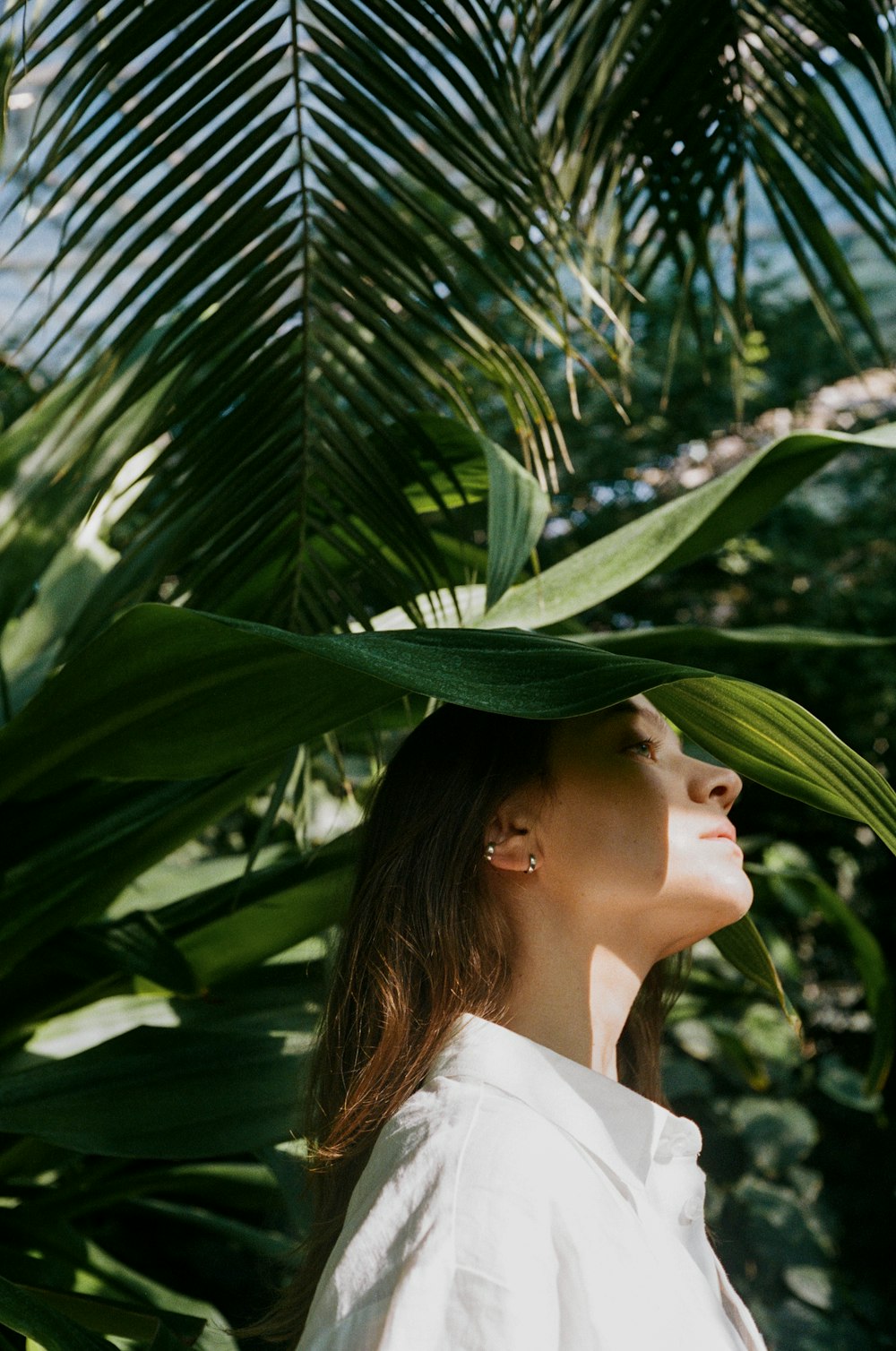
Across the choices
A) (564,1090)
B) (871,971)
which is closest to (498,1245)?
(564,1090)

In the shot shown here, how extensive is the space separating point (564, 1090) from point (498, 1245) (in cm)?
20

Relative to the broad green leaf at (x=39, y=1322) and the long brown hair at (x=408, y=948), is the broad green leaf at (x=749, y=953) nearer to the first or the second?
the long brown hair at (x=408, y=948)

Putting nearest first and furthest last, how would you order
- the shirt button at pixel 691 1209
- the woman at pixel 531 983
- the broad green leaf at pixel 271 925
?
the woman at pixel 531 983
the shirt button at pixel 691 1209
the broad green leaf at pixel 271 925

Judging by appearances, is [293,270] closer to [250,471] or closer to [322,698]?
[250,471]

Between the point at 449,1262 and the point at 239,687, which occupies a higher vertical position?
the point at 239,687

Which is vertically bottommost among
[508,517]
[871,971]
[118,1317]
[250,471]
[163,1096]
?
[871,971]

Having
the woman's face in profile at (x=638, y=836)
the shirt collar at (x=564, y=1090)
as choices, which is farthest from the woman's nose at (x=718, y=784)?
the shirt collar at (x=564, y=1090)

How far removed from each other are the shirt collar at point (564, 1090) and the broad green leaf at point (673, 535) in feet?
1.05

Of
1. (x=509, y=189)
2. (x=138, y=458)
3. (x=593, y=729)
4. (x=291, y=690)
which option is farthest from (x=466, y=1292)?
(x=138, y=458)

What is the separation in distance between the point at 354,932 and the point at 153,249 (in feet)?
9.17

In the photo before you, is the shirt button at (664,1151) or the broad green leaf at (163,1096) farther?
the broad green leaf at (163,1096)

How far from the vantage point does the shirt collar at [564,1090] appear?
763 mm

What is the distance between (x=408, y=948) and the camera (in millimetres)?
938

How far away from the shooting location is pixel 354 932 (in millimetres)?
987
